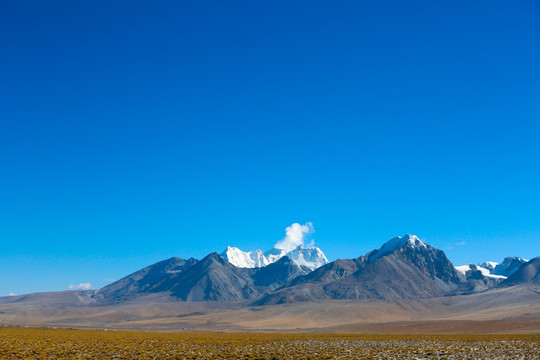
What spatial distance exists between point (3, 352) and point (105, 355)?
901cm

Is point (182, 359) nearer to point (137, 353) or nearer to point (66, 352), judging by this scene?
point (137, 353)

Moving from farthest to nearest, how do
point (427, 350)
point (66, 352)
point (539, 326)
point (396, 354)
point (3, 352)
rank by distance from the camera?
point (539, 326), point (427, 350), point (396, 354), point (66, 352), point (3, 352)

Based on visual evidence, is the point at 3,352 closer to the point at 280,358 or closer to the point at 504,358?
the point at 280,358

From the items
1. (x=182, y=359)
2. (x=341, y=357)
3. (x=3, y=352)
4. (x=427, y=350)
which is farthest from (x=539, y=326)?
(x=3, y=352)

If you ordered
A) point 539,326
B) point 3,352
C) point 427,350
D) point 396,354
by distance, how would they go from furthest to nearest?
point 539,326 → point 427,350 → point 396,354 → point 3,352

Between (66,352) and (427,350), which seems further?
(427,350)

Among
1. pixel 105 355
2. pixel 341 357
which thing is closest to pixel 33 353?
pixel 105 355

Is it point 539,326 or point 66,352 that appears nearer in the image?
point 66,352

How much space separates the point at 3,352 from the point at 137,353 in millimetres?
12035

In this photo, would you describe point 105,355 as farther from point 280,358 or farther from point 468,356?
point 468,356

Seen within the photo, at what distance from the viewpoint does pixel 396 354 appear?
50531 millimetres

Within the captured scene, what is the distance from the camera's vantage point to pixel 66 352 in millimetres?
46156

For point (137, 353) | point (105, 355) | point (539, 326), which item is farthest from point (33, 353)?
point (539, 326)

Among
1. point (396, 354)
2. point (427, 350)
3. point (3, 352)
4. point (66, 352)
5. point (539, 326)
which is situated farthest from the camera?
point (539, 326)
